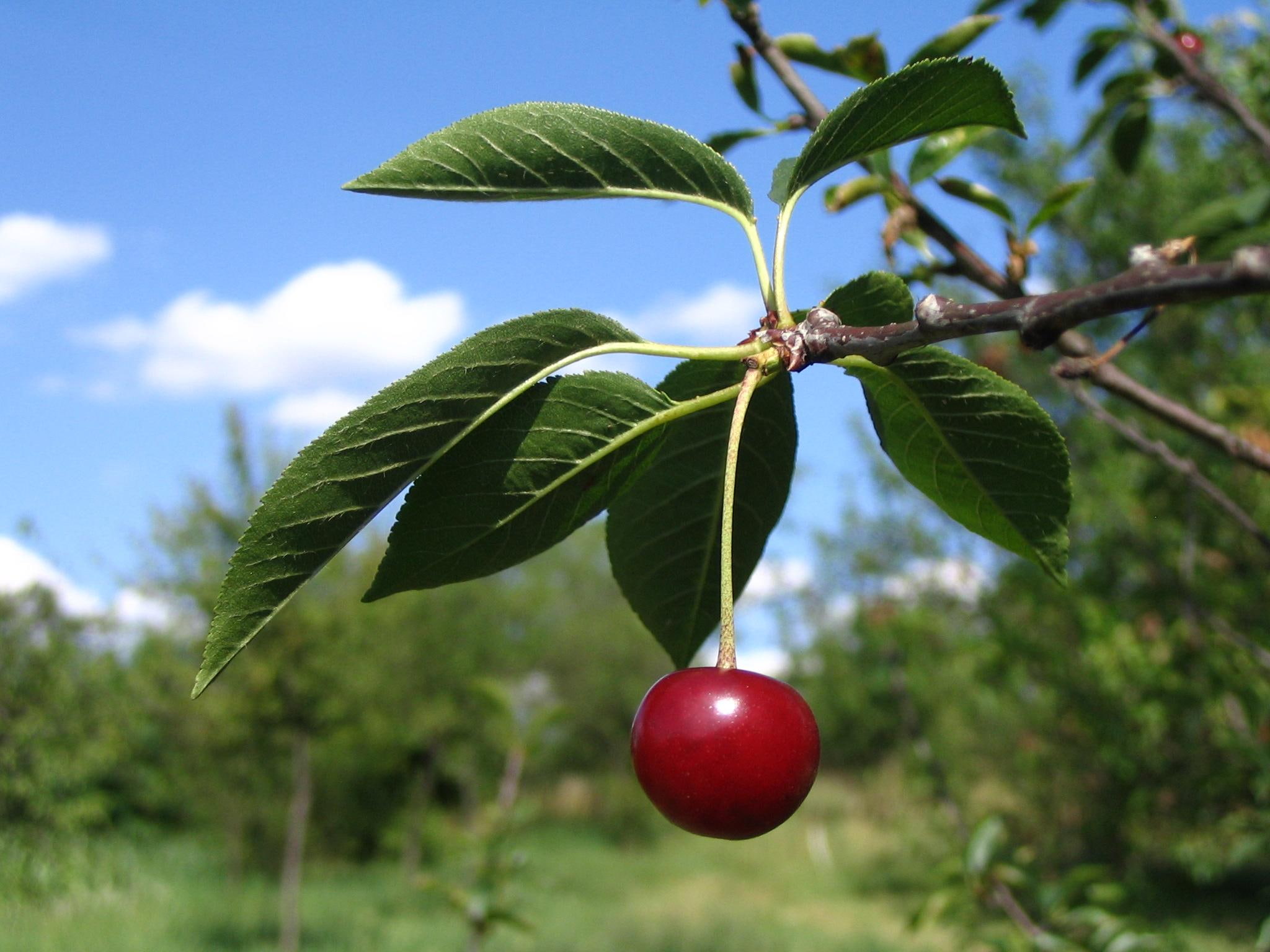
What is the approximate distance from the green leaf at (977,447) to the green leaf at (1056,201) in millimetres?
618

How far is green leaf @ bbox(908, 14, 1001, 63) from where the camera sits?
5.34 ft

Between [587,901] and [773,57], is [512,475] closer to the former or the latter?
[773,57]

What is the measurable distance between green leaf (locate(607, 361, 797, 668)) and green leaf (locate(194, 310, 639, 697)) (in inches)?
9.3

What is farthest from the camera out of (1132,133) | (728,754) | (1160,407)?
(1132,133)

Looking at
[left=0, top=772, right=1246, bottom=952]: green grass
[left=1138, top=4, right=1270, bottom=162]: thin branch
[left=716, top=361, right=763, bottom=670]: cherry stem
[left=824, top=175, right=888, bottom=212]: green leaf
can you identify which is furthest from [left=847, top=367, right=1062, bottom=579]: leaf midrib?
[left=0, top=772, right=1246, bottom=952]: green grass

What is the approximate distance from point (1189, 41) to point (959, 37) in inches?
47.3

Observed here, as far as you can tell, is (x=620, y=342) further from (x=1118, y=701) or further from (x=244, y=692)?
(x=244, y=692)

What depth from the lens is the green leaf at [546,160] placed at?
81 cm

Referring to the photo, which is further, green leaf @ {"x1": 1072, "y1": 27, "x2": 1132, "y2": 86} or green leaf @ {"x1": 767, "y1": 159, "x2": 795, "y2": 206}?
green leaf @ {"x1": 1072, "y1": 27, "x2": 1132, "y2": 86}

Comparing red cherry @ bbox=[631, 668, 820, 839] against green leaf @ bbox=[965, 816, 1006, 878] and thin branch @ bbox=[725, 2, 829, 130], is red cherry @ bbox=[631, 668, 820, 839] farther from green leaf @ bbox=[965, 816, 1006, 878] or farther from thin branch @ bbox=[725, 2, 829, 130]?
green leaf @ bbox=[965, 816, 1006, 878]

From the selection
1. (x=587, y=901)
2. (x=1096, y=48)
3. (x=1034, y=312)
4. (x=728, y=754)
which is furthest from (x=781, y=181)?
(x=587, y=901)

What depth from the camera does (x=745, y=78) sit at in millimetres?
1615

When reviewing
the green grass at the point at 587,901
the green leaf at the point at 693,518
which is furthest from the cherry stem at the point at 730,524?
the green grass at the point at 587,901

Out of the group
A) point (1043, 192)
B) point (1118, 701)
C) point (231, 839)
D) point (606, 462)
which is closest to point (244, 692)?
point (231, 839)
